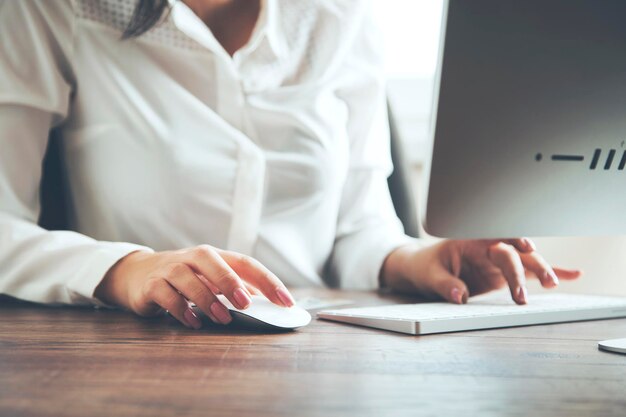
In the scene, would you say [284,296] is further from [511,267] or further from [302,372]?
[511,267]

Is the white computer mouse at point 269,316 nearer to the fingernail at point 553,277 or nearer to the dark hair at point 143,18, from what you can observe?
the fingernail at point 553,277

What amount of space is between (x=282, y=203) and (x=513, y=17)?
2.01 ft

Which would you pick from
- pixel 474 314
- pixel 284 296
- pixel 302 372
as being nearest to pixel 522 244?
pixel 474 314

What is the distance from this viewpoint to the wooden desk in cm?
34

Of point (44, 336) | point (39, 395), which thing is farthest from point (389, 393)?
point (44, 336)

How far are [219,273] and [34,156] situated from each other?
47 centimetres

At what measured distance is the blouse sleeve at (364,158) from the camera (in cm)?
118

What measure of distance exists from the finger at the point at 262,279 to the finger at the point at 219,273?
0.02 metres

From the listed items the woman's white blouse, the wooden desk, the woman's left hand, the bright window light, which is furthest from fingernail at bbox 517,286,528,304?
the bright window light

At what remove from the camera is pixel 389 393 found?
1.21ft

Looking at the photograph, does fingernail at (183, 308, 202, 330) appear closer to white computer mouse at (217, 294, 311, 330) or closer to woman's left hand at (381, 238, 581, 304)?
white computer mouse at (217, 294, 311, 330)

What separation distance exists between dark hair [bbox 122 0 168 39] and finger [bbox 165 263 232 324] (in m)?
0.49

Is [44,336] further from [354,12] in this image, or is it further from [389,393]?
[354,12]

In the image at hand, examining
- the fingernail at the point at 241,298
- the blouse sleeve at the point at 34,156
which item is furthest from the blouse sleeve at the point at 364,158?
the fingernail at the point at 241,298
